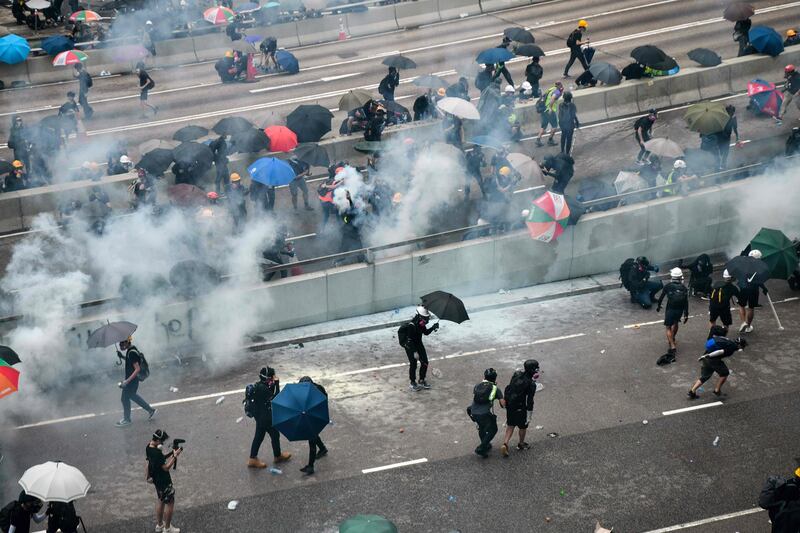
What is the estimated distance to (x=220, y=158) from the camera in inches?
770

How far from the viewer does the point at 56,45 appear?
27.3m

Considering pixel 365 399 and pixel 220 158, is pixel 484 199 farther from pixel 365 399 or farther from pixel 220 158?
pixel 365 399

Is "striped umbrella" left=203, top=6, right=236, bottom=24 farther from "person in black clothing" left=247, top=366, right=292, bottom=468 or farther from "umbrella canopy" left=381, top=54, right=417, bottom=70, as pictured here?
"person in black clothing" left=247, top=366, right=292, bottom=468

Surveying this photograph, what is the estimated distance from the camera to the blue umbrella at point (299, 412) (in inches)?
469

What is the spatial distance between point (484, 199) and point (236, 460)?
829 cm

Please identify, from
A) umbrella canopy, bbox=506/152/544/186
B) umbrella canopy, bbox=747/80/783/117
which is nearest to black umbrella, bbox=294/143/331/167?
umbrella canopy, bbox=506/152/544/186

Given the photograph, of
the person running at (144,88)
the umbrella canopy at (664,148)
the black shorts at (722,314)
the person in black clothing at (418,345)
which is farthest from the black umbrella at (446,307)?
the person running at (144,88)

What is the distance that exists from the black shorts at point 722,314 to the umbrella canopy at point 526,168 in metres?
4.34

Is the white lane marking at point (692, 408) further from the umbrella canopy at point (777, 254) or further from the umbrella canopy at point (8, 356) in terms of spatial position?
the umbrella canopy at point (8, 356)

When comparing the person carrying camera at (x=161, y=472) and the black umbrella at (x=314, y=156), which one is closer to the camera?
the person carrying camera at (x=161, y=472)

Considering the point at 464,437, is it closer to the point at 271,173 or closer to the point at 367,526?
the point at 367,526

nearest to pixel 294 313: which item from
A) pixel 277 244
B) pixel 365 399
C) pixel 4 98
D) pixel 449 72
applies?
pixel 277 244

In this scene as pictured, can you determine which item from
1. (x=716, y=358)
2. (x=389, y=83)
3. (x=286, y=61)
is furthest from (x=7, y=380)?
(x=286, y=61)

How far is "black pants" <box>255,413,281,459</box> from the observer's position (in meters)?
12.5
